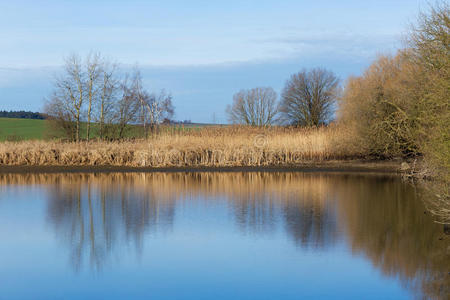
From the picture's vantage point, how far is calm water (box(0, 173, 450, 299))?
676 centimetres

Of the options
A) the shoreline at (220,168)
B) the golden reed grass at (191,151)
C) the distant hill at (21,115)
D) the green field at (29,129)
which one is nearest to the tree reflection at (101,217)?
the shoreline at (220,168)

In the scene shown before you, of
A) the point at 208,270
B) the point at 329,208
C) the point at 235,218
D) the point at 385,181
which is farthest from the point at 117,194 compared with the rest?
the point at 385,181

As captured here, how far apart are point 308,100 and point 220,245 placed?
40.7 meters

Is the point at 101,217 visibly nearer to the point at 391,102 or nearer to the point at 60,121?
the point at 391,102

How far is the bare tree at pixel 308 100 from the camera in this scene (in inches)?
1879

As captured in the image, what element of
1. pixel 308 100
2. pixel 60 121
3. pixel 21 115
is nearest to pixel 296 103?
pixel 308 100

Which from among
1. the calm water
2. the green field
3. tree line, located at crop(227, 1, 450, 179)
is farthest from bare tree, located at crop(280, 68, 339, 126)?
the calm water

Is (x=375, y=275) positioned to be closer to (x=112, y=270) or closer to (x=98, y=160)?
(x=112, y=270)

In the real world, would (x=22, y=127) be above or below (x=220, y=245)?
above

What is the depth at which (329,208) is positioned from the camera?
12.9m

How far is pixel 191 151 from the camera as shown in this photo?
24.5 meters

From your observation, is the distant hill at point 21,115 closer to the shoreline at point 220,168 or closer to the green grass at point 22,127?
the green grass at point 22,127

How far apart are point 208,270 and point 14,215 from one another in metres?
6.57

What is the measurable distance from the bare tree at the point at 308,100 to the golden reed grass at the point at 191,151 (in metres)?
21.4
